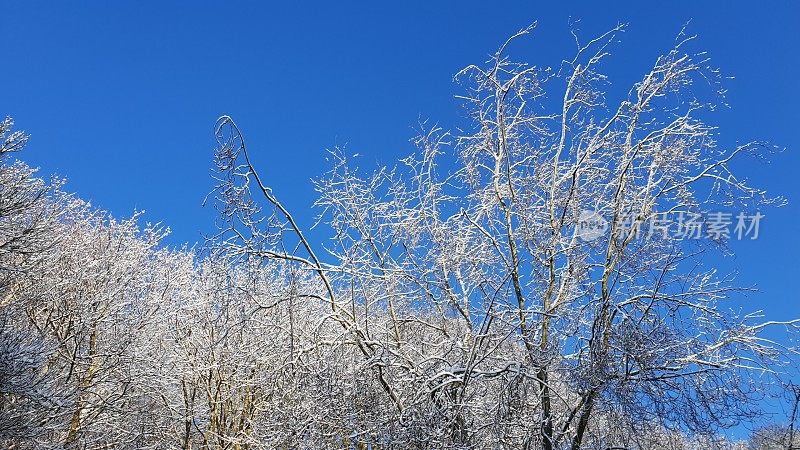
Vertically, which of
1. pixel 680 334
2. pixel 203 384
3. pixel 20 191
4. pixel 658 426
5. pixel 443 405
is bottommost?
pixel 658 426

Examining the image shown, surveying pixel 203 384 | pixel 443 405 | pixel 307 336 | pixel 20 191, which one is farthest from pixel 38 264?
pixel 443 405

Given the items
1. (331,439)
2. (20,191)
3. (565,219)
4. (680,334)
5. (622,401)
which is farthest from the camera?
(20,191)

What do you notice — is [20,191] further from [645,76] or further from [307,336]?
[645,76]

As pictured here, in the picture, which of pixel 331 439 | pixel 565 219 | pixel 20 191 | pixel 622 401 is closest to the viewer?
pixel 622 401

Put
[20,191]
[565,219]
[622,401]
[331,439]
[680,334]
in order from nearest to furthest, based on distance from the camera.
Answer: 1. [622,401]
2. [680,334]
3. [331,439]
4. [565,219]
5. [20,191]

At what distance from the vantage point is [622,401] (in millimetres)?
5059

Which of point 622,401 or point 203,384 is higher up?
point 203,384

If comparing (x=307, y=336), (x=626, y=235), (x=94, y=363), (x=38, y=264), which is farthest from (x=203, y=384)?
(x=626, y=235)

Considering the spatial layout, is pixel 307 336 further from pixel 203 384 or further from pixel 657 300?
pixel 203 384

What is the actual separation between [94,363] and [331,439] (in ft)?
26.6

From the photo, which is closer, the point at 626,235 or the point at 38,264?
the point at 626,235

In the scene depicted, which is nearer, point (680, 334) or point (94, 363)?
point (680, 334)

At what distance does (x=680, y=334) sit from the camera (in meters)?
5.41

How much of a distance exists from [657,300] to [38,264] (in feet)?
36.8
